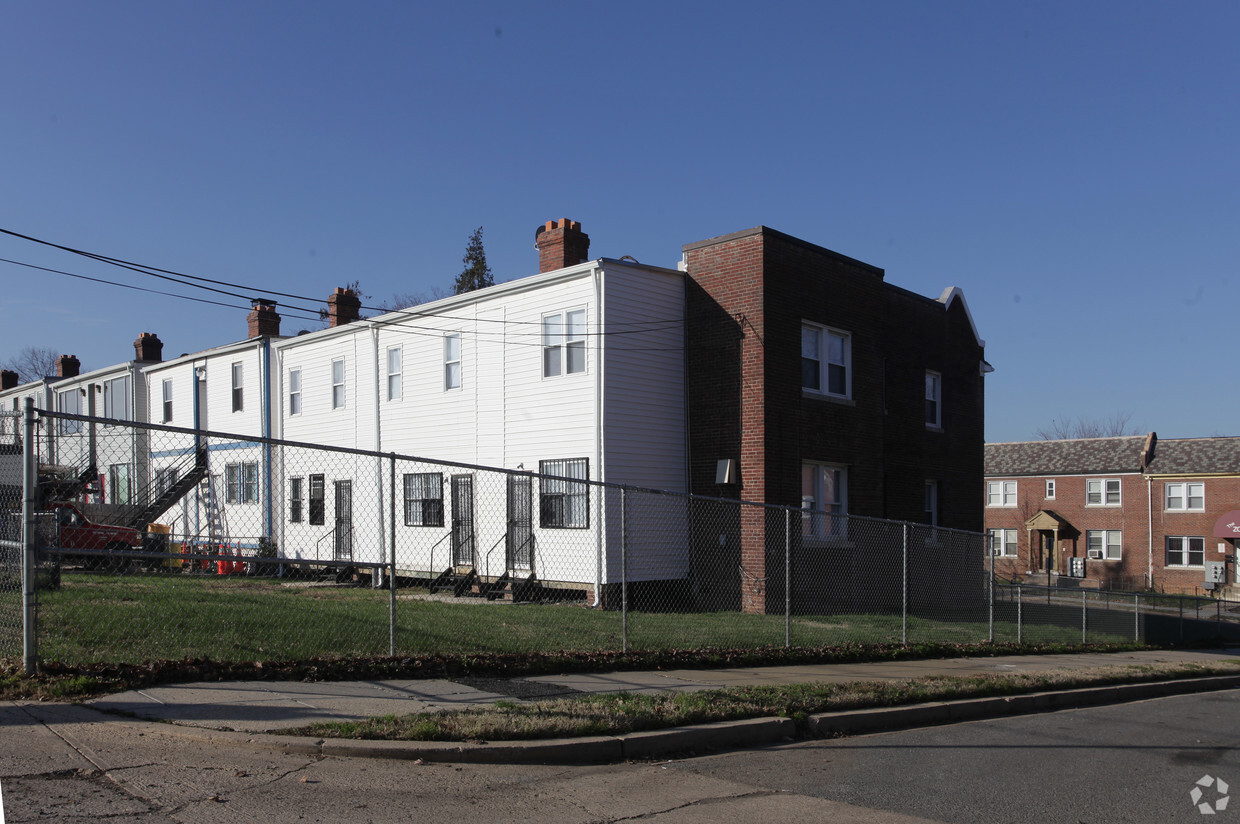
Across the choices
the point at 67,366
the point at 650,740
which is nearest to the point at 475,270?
the point at 67,366

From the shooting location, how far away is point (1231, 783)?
7.37m

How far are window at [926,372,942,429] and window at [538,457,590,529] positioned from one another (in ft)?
36.6

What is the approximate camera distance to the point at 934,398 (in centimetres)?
2605

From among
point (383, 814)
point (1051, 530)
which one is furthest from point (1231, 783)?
point (1051, 530)

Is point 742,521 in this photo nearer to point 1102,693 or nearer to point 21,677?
point 1102,693

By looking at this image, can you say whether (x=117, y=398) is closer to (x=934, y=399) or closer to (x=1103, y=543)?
(x=934, y=399)

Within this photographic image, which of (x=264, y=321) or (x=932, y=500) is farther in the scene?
(x=264, y=321)

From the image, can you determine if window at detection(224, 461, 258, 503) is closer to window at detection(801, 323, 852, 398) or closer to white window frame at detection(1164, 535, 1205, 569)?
window at detection(801, 323, 852, 398)

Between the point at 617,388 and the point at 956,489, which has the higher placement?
the point at 617,388

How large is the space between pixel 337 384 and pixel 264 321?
621cm

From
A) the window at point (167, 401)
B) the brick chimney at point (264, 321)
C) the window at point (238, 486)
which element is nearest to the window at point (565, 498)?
the window at point (238, 486)

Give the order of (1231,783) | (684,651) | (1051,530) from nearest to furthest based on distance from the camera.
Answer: (1231,783) → (684,651) → (1051,530)

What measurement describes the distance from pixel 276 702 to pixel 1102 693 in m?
9.93

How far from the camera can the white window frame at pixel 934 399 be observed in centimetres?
2583
